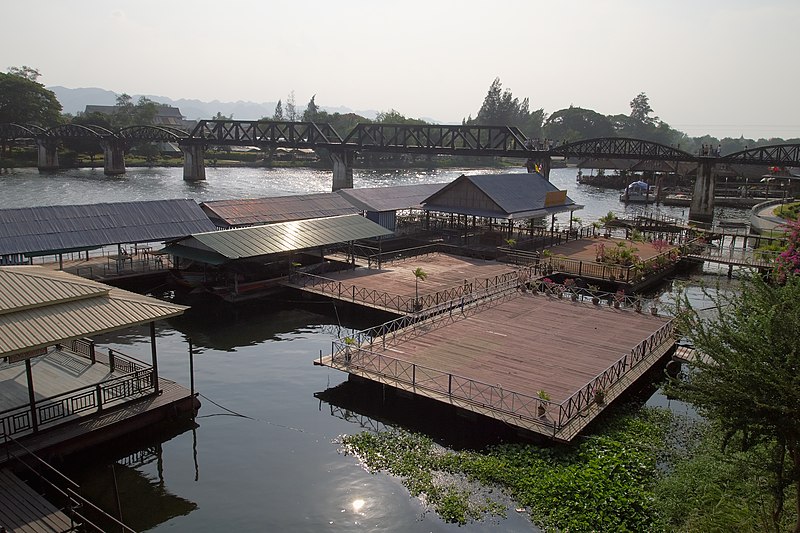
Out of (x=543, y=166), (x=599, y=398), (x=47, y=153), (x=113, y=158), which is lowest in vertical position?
(x=599, y=398)

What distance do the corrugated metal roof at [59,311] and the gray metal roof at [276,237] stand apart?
17031 mm

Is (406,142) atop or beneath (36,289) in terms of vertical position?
atop

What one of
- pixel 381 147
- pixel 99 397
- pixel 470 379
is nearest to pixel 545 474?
pixel 470 379

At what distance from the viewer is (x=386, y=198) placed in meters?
71.9

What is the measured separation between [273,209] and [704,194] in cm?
7912

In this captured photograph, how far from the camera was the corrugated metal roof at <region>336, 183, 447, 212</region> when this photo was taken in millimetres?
68250

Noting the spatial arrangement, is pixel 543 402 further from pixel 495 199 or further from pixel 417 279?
pixel 495 199

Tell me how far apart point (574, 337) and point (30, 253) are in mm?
35518

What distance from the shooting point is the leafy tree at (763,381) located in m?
14.6

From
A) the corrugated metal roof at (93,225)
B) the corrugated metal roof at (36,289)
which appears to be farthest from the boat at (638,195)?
the corrugated metal roof at (36,289)

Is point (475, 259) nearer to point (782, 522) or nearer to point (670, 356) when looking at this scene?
point (670, 356)

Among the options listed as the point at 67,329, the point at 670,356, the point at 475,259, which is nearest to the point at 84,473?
the point at 67,329

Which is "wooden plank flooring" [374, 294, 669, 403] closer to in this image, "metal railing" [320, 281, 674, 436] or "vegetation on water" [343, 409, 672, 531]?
"metal railing" [320, 281, 674, 436]

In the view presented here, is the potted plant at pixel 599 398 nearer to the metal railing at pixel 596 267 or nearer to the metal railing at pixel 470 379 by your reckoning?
the metal railing at pixel 470 379
